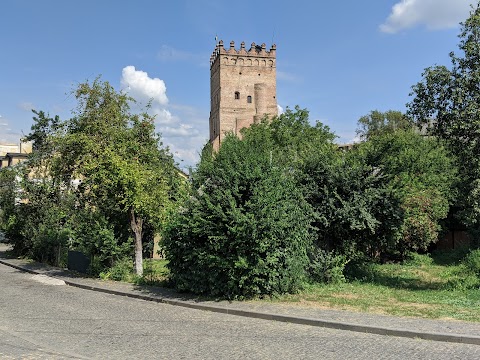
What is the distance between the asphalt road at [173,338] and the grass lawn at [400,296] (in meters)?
2.17

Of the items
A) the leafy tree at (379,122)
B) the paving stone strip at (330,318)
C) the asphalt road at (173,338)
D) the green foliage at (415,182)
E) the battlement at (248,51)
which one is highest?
the battlement at (248,51)

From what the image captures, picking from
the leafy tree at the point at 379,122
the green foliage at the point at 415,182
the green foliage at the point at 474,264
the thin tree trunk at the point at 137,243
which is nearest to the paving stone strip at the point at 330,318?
the thin tree trunk at the point at 137,243

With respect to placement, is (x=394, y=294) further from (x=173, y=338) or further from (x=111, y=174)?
Answer: (x=111, y=174)

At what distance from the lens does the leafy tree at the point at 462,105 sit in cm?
1412

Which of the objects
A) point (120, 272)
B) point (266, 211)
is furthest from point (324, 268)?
point (120, 272)

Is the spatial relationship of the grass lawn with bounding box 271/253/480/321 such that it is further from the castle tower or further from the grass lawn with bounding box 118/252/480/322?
the castle tower

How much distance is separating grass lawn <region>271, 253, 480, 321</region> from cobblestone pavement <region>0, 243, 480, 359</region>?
3.08 feet

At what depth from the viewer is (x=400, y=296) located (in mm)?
13422

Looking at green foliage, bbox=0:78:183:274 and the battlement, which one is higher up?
the battlement

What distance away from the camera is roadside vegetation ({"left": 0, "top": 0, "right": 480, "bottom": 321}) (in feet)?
41.4

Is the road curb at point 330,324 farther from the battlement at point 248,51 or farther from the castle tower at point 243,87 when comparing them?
the battlement at point 248,51

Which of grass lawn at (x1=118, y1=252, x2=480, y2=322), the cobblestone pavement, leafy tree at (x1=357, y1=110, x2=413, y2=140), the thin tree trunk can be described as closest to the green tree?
the thin tree trunk

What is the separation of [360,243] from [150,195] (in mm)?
8416

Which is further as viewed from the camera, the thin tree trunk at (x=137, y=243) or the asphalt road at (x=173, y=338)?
the thin tree trunk at (x=137, y=243)
